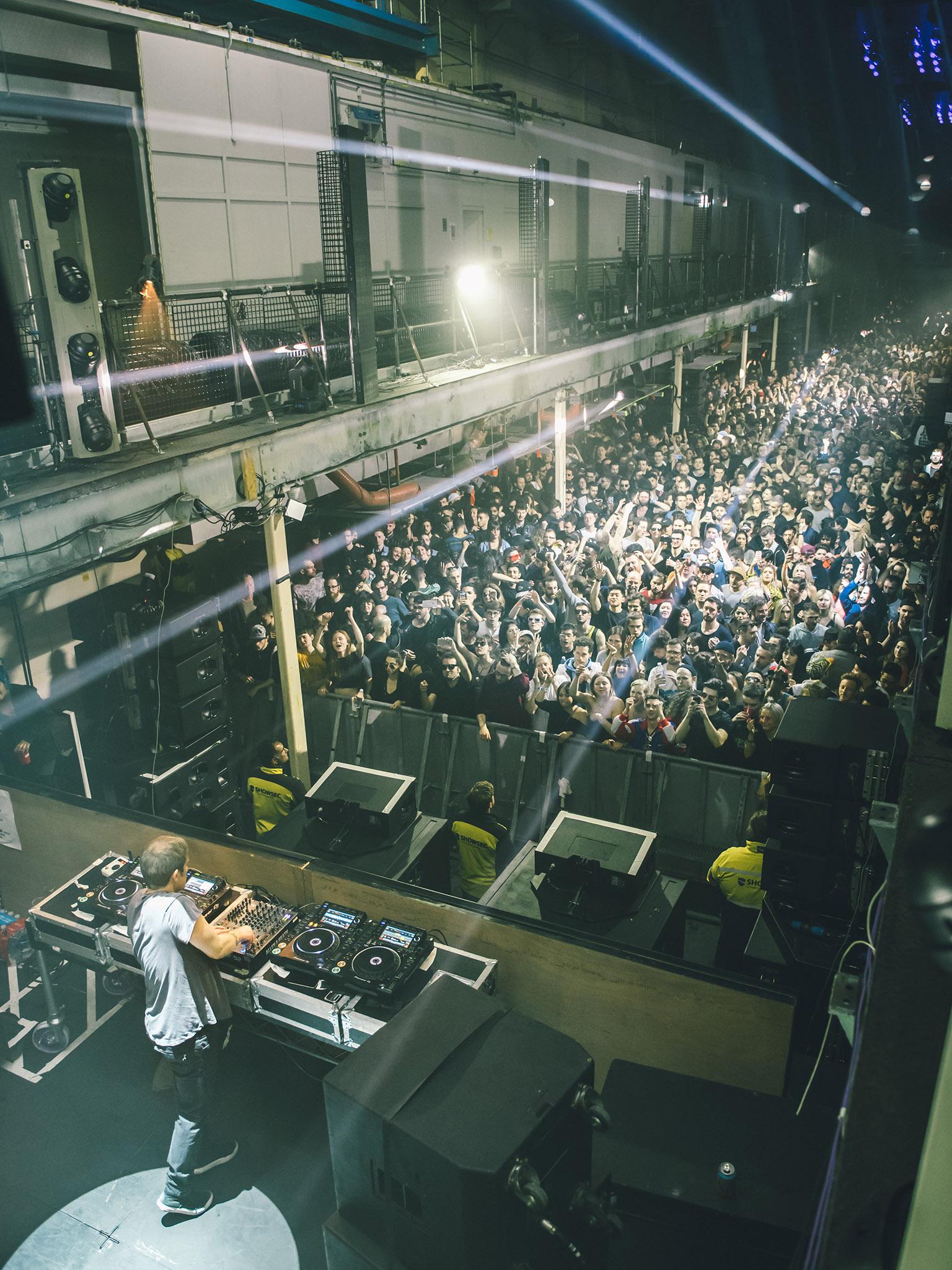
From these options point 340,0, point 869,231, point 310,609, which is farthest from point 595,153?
point 869,231

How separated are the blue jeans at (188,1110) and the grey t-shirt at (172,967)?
0.08 m

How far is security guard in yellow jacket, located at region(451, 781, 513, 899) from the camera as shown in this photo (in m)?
6.02

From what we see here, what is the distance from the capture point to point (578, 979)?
421 cm

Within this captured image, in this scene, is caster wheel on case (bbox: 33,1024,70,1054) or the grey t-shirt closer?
the grey t-shirt

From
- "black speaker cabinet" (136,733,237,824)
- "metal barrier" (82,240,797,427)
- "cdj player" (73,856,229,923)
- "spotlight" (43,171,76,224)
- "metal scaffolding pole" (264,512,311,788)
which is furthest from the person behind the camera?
"metal scaffolding pole" (264,512,311,788)

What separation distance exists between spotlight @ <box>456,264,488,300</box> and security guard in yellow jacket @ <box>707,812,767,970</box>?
813cm

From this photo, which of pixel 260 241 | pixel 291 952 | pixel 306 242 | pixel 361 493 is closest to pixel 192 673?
pixel 291 952

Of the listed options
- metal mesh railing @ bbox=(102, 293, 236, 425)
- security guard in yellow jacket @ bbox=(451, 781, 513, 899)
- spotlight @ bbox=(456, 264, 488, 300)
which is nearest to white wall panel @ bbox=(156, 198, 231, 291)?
metal mesh railing @ bbox=(102, 293, 236, 425)

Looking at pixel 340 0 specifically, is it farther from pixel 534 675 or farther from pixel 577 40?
pixel 577 40

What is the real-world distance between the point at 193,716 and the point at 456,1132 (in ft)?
15.0

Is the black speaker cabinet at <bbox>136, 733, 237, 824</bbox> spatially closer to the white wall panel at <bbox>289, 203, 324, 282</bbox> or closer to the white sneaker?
the white sneaker

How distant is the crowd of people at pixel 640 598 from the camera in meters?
7.21

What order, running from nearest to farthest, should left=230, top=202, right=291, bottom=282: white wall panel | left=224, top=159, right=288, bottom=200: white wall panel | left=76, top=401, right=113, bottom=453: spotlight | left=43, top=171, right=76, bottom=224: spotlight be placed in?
left=43, top=171, right=76, bottom=224: spotlight → left=76, top=401, right=113, bottom=453: spotlight → left=224, top=159, right=288, bottom=200: white wall panel → left=230, top=202, right=291, bottom=282: white wall panel

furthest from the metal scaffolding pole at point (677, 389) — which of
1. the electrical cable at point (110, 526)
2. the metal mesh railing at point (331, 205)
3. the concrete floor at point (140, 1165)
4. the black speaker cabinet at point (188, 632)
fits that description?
the concrete floor at point (140, 1165)
